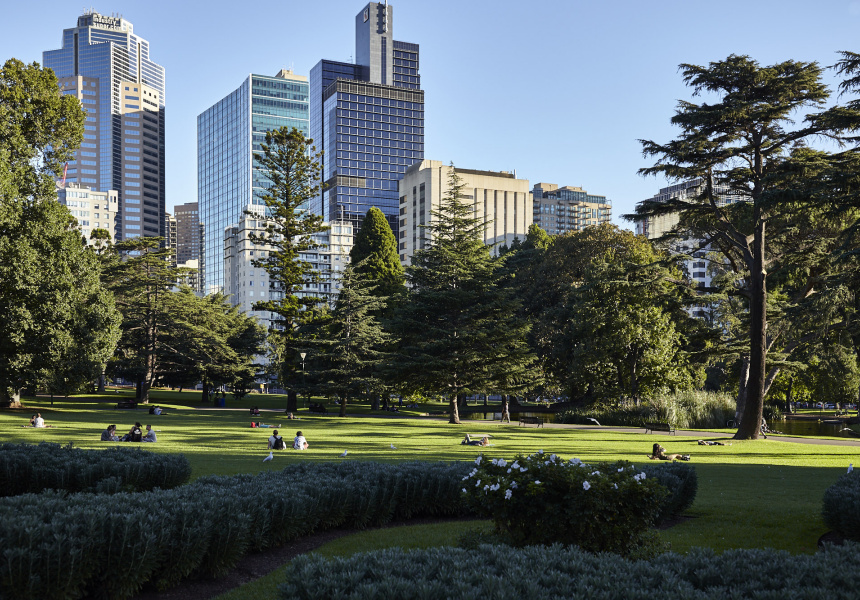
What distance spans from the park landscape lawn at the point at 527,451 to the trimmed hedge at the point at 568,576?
2833 mm

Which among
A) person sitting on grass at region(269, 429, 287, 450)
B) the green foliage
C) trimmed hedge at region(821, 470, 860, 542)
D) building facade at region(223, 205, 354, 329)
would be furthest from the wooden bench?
building facade at region(223, 205, 354, 329)

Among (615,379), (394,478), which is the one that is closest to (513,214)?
(615,379)

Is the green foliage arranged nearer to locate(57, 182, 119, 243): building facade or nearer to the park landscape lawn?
the park landscape lawn

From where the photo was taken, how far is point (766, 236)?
2958 centimetres

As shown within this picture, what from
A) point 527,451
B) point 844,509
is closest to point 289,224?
point 527,451

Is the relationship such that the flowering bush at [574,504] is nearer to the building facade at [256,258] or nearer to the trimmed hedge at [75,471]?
the trimmed hedge at [75,471]

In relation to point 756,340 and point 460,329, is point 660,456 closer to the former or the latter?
point 756,340

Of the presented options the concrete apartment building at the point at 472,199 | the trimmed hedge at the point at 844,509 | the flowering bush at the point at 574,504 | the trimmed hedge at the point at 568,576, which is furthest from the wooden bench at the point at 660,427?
the concrete apartment building at the point at 472,199

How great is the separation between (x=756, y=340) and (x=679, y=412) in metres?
→ 10.6

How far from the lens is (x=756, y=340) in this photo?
2812 cm

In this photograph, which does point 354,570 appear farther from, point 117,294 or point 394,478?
point 117,294

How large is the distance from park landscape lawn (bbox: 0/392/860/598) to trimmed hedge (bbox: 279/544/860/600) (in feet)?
9.29

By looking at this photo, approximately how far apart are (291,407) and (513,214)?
3896 inches

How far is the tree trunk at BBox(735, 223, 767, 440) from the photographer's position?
27734 mm
